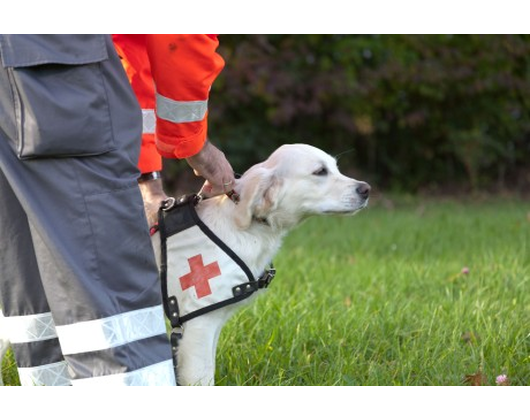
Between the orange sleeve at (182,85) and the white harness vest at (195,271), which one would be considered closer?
the orange sleeve at (182,85)

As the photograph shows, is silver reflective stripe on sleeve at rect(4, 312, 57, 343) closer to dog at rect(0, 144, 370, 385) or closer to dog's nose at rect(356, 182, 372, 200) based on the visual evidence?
dog at rect(0, 144, 370, 385)

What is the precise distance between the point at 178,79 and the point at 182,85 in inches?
1.2

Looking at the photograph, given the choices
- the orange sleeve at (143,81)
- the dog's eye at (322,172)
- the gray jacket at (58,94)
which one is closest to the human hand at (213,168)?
the orange sleeve at (143,81)

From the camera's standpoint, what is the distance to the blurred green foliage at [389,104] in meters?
10.1

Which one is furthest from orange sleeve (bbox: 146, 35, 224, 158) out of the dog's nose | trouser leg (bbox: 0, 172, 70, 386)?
the dog's nose

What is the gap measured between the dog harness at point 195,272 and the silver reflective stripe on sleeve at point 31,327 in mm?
598

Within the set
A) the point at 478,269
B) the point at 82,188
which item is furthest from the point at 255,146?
the point at 82,188

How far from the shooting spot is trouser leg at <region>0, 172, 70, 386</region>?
2516 millimetres

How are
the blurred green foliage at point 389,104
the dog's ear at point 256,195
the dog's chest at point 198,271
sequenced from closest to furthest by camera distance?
the dog's chest at point 198,271 → the dog's ear at point 256,195 → the blurred green foliage at point 389,104

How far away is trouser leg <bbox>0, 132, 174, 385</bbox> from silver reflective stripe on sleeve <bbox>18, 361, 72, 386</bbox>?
0.34m

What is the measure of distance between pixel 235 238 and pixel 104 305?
96 cm

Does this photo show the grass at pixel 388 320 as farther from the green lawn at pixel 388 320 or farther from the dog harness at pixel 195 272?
the dog harness at pixel 195 272

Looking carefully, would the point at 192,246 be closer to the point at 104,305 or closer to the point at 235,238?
the point at 235,238

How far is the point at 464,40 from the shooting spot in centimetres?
1056
